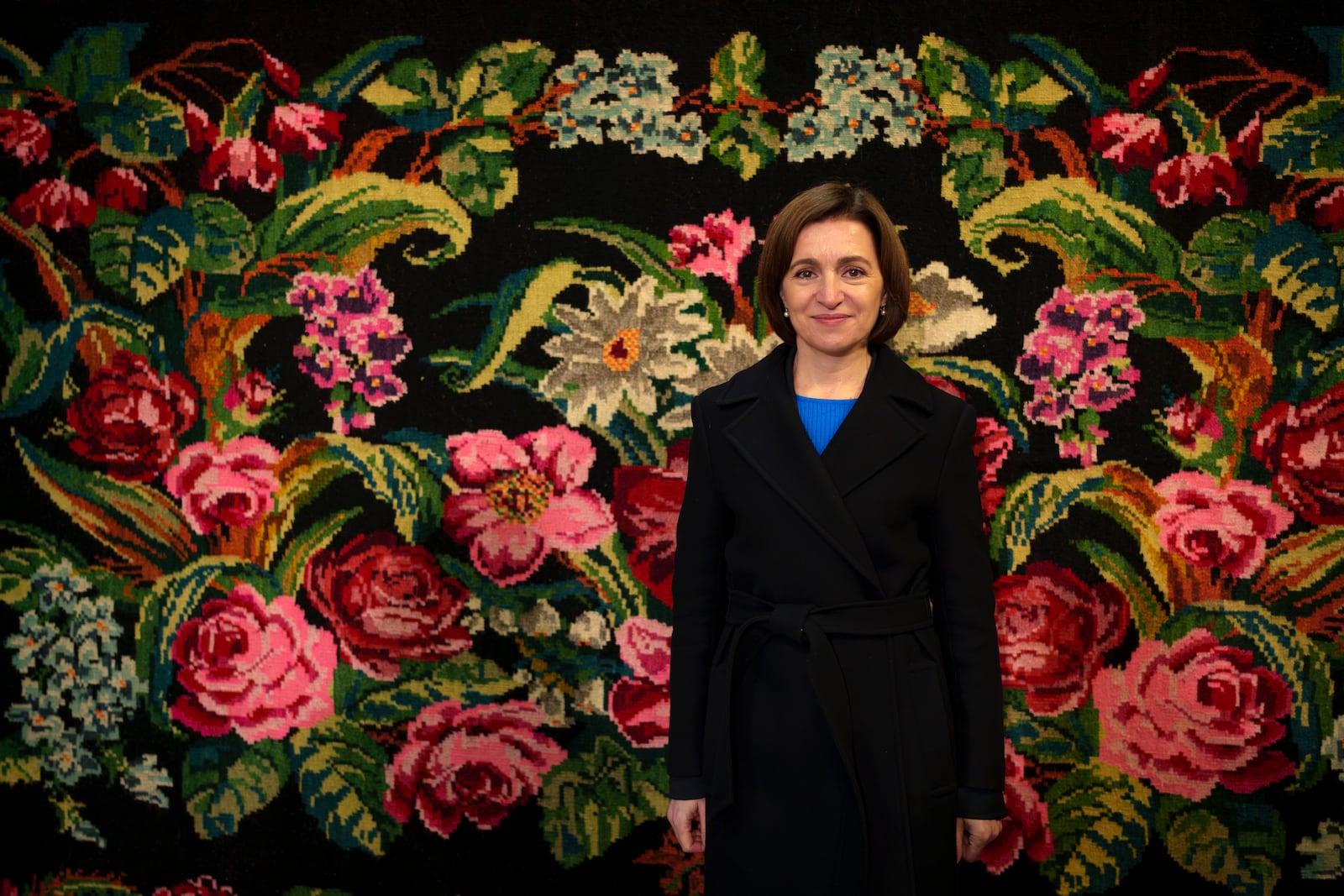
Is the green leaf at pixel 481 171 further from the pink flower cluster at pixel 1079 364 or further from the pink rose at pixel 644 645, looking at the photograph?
the pink flower cluster at pixel 1079 364

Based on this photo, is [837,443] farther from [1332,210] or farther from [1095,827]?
[1332,210]

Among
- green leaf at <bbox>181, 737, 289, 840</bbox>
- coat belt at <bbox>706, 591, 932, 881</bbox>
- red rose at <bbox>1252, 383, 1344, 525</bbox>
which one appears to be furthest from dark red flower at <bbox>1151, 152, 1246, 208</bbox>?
green leaf at <bbox>181, 737, 289, 840</bbox>

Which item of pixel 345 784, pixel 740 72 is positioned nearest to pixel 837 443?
pixel 740 72

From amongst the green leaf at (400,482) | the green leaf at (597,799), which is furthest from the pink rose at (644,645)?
the green leaf at (400,482)

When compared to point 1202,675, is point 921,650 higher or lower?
higher

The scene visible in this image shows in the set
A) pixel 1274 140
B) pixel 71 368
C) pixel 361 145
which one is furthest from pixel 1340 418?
pixel 71 368

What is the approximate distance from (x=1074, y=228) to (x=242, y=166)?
58.2 inches

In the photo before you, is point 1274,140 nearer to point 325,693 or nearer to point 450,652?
point 450,652

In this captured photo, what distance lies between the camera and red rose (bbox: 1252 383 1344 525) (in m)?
1.78

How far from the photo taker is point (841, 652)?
1307mm

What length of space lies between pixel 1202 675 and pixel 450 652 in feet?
4.31

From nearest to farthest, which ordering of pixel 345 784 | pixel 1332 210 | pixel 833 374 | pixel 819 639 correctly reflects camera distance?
1. pixel 819 639
2. pixel 833 374
3. pixel 1332 210
4. pixel 345 784

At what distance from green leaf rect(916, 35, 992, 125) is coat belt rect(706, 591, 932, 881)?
90cm

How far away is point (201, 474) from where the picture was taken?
6.19ft
